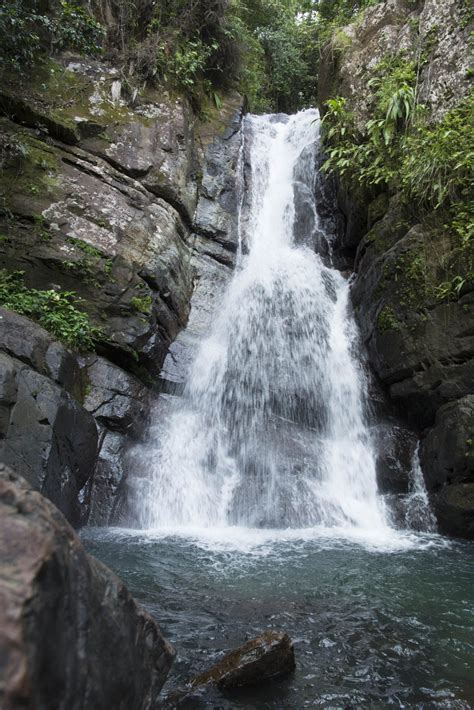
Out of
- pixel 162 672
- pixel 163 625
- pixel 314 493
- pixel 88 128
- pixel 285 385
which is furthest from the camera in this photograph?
pixel 88 128

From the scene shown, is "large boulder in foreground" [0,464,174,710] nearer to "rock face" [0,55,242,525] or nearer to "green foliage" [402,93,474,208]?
"rock face" [0,55,242,525]

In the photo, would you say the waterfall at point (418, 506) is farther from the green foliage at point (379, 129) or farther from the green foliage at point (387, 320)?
the green foliage at point (379, 129)

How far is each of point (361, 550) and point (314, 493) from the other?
1.68 m

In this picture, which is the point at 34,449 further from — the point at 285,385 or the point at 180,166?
the point at 180,166

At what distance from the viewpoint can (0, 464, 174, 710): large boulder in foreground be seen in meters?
1.41

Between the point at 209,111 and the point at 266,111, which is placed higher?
the point at 266,111

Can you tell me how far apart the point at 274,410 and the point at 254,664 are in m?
6.36

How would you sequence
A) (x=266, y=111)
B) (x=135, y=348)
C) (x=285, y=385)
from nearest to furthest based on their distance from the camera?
(x=135, y=348) → (x=285, y=385) → (x=266, y=111)

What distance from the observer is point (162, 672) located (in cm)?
241

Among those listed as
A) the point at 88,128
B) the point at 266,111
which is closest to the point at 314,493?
the point at 88,128

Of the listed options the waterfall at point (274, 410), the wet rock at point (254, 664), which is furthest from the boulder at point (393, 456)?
the wet rock at point (254, 664)

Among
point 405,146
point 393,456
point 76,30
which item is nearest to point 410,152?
point 405,146

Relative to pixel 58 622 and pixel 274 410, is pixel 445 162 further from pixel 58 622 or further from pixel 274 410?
pixel 58 622

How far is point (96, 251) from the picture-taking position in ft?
29.8
